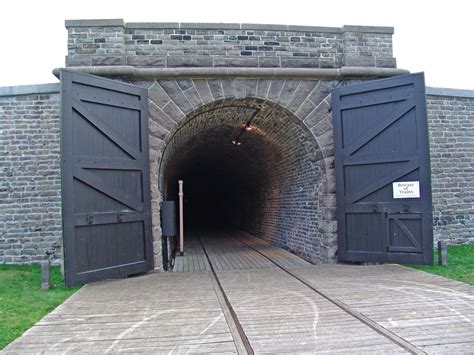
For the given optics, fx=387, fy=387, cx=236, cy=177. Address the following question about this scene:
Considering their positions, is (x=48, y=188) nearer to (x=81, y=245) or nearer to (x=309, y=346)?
(x=81, y=245)

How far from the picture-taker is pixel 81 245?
600cm

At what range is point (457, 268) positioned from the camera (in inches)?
267

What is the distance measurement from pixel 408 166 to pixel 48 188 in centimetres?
783

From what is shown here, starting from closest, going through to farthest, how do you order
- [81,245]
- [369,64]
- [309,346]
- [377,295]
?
[309,346] < [377,295] < [81,245] < [369,64]

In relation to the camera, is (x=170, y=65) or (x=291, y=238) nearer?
(x=170, y=65)

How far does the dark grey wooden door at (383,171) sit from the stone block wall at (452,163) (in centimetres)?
412

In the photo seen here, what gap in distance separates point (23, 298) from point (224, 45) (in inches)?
219

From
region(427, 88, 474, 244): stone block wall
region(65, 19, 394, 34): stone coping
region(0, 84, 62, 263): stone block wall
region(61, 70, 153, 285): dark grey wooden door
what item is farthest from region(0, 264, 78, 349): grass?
region(427, 88, 474, 244): stone block wall

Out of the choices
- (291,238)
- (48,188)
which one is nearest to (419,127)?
(291,238)

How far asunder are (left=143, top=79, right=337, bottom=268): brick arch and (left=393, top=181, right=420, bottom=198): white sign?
118 centimetres

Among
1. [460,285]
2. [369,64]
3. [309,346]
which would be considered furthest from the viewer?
[369,64]

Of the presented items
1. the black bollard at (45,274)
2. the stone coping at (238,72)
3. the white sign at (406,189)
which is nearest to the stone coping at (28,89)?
the stone coping at (238,72)

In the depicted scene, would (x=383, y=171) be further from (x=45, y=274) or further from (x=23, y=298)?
(x=23, y=298)

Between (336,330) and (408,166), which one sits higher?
(408,166)
